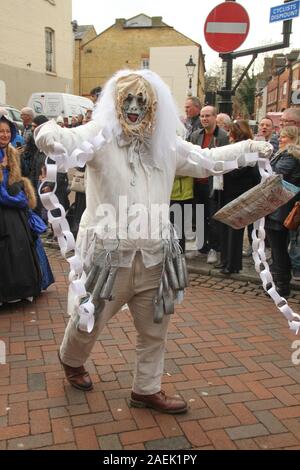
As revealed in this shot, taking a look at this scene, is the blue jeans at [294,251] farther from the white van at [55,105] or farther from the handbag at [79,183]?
the white van at [55,105]

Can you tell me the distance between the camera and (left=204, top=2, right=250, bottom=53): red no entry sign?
6.57 metres

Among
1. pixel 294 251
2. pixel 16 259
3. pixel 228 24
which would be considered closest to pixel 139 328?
pixel 16 259

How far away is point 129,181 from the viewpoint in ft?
9.10

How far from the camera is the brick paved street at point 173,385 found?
290 centimetres

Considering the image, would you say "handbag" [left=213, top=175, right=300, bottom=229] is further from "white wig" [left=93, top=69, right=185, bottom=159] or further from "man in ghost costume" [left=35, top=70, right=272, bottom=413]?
"white wig" [left=93, top=69, right=185, bottom=159]

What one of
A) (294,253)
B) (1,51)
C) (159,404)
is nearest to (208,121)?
(294,253)

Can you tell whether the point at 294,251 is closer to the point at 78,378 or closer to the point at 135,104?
the point at 78,378

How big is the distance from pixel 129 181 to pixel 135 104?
1.33 ft

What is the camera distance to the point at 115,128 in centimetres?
273

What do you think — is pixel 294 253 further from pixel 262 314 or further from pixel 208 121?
pixel 208 121

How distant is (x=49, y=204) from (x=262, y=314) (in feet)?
9.74

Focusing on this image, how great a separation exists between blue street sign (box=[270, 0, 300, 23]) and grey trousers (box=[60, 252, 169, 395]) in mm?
5423

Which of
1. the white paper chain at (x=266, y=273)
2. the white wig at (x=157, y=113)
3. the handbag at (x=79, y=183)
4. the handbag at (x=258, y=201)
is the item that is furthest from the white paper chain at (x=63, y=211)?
the handbag at (x=79, y=183)

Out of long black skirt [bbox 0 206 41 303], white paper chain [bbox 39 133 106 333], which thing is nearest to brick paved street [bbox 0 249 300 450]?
long black skirt [bbox 0 206 41 303]
